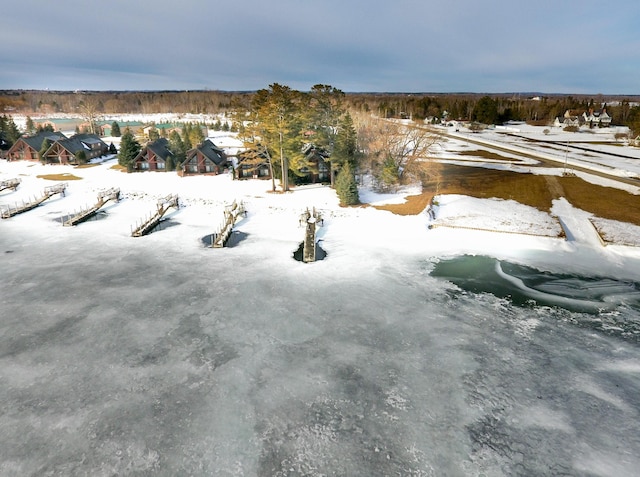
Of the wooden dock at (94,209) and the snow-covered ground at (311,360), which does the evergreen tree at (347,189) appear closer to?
the snow-covered ground at (311,360)

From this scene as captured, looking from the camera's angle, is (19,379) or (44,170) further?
(44,170)

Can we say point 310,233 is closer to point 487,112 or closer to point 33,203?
point 33,203

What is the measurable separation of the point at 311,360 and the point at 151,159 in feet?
182

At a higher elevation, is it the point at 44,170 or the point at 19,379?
the point at 44,170

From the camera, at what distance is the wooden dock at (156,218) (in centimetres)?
3359

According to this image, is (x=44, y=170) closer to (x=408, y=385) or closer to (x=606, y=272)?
(x=408, y=385)

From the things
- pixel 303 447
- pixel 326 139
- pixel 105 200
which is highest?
pixel 326 139

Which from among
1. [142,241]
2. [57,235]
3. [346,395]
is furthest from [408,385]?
[57,235]

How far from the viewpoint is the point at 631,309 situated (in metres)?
21.4

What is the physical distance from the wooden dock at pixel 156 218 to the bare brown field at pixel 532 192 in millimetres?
23654

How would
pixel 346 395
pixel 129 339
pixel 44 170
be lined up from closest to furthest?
pixel 346 395 → pixel 129 339 → pixel 44 170

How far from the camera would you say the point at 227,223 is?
34812 mm

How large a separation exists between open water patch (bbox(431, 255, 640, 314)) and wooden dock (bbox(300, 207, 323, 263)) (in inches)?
367

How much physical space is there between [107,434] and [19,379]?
6.03 m
